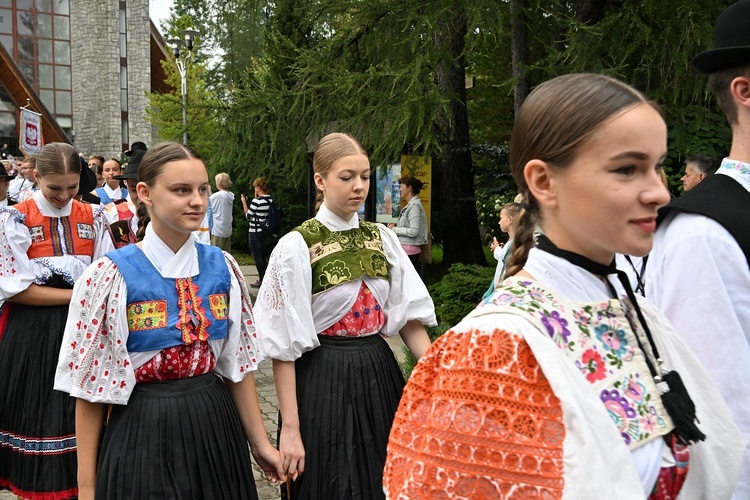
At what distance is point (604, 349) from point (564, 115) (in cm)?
43

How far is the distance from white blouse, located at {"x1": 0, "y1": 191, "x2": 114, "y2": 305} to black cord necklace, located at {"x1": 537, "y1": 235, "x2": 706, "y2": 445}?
3.41 m

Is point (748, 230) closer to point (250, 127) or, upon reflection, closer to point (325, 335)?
point (325, 335)

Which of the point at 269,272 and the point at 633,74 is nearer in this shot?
the point at 269,272

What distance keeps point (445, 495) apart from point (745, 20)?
1.42 metres

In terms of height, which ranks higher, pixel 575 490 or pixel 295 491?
pixel 575 490

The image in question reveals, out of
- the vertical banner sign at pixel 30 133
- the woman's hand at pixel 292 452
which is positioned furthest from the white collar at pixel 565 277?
the vertical banner sign at pixel 30 133

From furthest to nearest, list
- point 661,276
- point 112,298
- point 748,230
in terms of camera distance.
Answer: point 112,298, point 661,276, point 748,230

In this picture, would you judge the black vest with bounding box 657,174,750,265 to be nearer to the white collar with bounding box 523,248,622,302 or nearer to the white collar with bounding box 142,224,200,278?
the white collar with bounding box 523,248,622,302

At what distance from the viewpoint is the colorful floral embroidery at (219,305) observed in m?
2.74

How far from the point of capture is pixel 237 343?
2.85m

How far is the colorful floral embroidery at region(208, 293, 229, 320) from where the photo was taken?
2.74m

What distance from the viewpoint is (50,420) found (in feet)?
13.8

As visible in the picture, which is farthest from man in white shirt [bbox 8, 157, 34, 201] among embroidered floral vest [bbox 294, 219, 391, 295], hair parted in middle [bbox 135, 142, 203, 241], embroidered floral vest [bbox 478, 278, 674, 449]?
embroidered floral vest [bbox 478, 278, 674, 449]

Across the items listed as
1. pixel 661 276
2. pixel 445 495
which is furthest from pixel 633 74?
pixel 445 495
